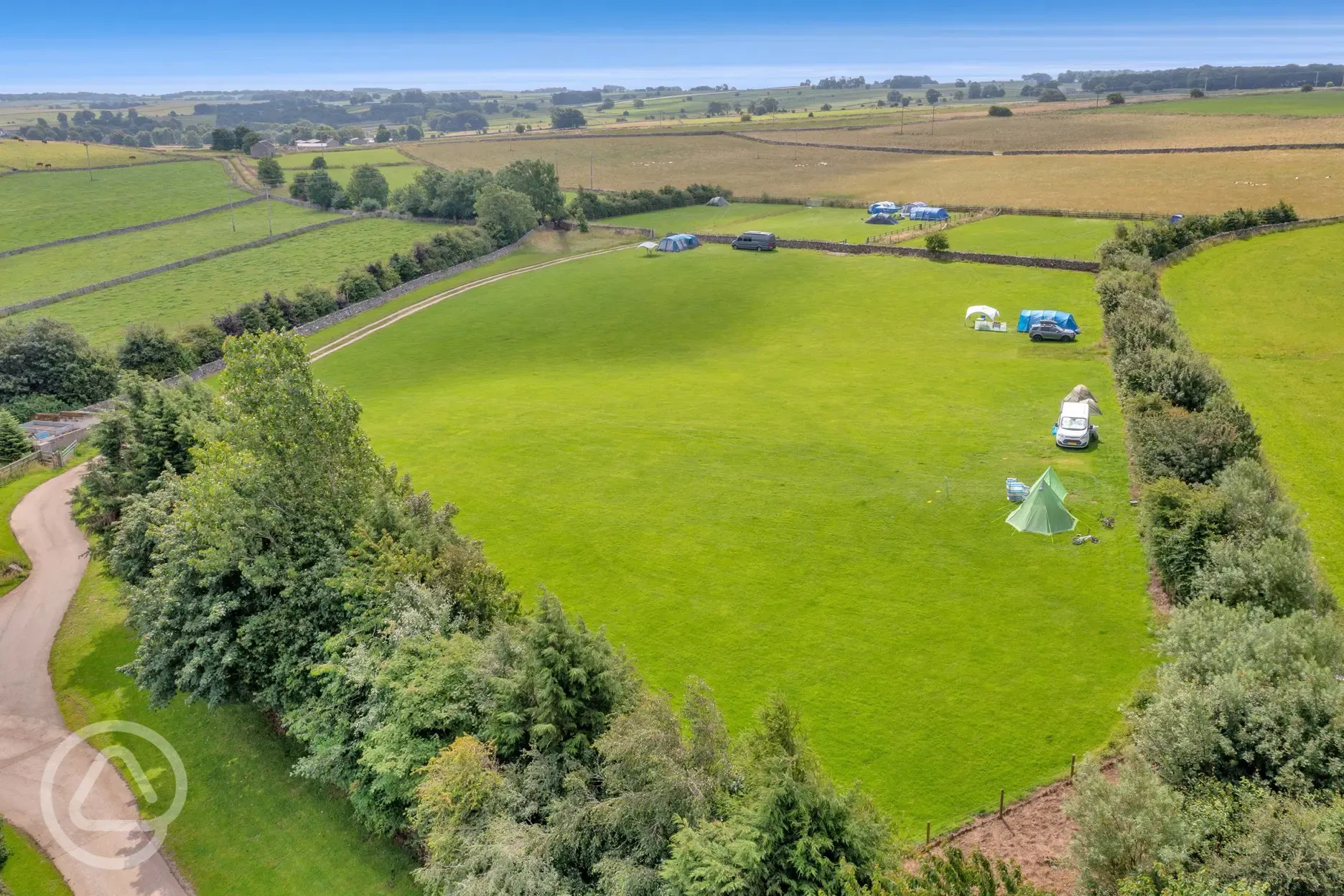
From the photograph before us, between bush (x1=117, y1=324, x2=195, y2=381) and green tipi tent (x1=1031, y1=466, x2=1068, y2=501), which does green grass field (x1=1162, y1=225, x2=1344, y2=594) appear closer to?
green tipi tent (x1=1031, y1=466, x2=1068, y2=501)

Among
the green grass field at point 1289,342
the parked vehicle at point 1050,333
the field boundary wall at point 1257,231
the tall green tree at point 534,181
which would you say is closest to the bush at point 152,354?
the tall green tree at point 534,181

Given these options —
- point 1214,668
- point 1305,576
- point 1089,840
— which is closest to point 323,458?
point 1089,840

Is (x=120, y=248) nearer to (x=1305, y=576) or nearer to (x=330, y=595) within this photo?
(x=330, y=595)

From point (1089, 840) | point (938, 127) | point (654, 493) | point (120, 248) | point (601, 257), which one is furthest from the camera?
point (938, 127)

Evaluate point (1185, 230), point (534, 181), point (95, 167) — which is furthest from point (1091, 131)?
point (95, 167)

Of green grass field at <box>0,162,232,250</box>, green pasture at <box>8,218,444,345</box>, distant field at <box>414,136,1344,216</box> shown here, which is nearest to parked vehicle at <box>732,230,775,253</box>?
distant field at <box>414,136,1344,216</box>

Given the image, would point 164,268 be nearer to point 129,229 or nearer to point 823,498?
point 129,229
